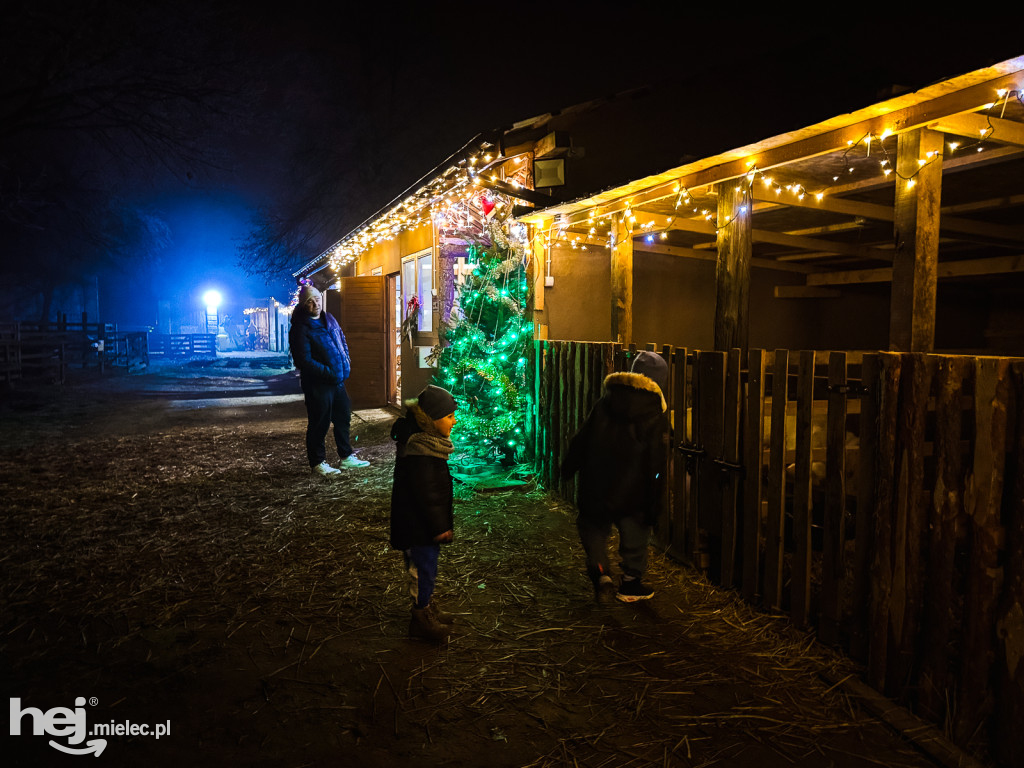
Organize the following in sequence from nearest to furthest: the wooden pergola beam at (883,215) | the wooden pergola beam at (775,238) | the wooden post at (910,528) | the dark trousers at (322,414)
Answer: the wooden post at (910,528) < the wooden pergola beam at (883,215) < the dark trousers at (322,414) < the wooden pergola beam at (775,238)

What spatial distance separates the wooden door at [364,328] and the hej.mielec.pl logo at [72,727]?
969cm

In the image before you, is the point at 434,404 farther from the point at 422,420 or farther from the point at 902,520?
the point at 902,520

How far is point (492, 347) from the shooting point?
7.04 metres

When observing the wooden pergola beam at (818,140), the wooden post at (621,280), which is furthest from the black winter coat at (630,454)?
the wooden post at (621,280)

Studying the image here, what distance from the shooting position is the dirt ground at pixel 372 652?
2447 millimetres

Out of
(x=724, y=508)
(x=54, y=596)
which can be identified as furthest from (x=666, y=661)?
(x=54, y=596)

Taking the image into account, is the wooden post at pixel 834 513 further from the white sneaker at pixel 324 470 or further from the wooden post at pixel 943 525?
Answer: the white sneaker at pixel 324 470

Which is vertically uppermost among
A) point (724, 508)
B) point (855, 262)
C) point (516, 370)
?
point (855, 262)

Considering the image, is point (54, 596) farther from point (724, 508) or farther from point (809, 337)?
point (809, 337)

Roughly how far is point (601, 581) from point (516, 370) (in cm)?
363

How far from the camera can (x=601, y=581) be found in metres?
3.68

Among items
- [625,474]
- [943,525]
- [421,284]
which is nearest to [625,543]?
[625,474]

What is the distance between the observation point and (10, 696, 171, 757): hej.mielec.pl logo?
2449 millimetres

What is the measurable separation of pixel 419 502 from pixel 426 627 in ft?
2.33
